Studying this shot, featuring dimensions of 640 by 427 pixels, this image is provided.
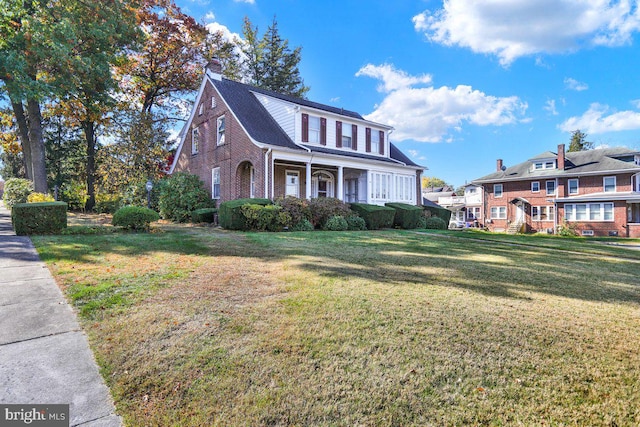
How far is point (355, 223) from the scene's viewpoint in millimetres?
13719

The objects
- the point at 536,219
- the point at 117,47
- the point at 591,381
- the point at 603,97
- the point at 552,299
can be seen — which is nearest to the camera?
the point at 591,381

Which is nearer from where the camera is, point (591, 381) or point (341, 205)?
point (591, 381)

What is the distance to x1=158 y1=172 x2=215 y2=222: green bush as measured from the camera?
1563 centimetres

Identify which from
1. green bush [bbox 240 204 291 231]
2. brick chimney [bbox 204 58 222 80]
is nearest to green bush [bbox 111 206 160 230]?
green bush [bbox 240 204 291 231]

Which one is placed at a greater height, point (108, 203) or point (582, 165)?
point (582, 165)

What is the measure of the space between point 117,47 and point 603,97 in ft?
105

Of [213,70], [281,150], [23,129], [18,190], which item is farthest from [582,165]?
[23,129]

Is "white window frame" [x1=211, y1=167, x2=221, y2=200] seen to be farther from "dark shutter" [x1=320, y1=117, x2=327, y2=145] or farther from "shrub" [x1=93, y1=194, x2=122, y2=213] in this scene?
"shrub" [x1=93, y1=194, x2=122, y2=213]

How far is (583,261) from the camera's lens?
6.93 metres

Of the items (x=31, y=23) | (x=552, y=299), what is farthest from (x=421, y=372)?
(x=31, y=23)

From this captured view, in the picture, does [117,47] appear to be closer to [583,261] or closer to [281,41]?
[281,41]

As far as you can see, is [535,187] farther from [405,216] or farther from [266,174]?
[266,174]

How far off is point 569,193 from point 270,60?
3067 centimetres

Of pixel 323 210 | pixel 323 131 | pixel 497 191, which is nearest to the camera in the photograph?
pixel 323 210
